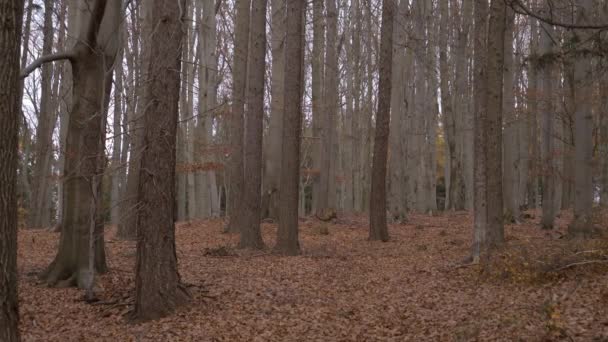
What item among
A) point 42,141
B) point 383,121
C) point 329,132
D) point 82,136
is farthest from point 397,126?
point 42,141

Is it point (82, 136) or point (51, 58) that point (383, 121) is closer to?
point (82, 136)

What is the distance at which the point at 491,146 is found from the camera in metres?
10.3

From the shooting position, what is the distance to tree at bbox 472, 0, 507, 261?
10336 mm

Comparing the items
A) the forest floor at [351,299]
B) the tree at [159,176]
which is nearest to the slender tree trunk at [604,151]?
the forest floor at [351,299]

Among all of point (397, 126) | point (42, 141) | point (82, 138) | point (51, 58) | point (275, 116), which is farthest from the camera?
point (42, 141)

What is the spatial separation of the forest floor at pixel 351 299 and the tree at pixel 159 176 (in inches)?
16.4

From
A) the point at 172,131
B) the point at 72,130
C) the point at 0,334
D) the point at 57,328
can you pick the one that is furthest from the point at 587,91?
the point at 0,334

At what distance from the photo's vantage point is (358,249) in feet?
44.2

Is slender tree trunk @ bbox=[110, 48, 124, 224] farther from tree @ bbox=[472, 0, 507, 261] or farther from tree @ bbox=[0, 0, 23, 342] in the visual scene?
tree @ bbox=[472, 0, 507, 261]

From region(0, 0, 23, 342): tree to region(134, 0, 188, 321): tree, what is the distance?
2883mm

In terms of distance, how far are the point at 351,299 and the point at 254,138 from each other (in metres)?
5.52

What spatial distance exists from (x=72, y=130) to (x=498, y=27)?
7.70m

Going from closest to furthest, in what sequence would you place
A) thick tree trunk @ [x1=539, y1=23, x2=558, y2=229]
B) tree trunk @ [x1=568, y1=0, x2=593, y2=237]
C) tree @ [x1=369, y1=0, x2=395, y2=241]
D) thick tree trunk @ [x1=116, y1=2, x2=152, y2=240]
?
thick tree trunk @ [x1=116, y1=2, x2=152, y2=240] < tree trunk @ [x1=568, y1=0, x2=593, y2=237] < tree @ [x1=369, y1=0, x2=395, y2=241] < thick tree trunk @ [x1=539, y1=23, x2=558, y2=229]

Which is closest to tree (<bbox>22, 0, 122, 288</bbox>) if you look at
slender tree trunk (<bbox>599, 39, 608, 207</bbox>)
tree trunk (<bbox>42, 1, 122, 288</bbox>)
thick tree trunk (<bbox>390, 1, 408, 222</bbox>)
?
tree trunk (<bbox>42, 1, 122, 288</bbox>)
